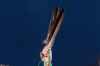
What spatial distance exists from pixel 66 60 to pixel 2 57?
0.48 meters

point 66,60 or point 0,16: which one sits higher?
point 0,16

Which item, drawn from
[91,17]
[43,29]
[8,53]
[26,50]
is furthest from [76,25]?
[8,53]

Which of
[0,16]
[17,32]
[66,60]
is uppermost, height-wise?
[0,16]

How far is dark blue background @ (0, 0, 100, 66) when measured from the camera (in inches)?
68.6

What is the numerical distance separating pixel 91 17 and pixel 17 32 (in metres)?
0.57

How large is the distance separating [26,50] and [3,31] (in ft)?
0.75

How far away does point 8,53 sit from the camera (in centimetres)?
176

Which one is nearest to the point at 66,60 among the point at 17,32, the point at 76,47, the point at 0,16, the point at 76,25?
the point at 76,47

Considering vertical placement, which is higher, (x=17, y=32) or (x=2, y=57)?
(x=17, y=32)

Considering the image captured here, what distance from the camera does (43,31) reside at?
1753 mm

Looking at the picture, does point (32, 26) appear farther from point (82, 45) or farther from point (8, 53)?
point (82, 45)

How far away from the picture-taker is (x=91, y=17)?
69.6 inches

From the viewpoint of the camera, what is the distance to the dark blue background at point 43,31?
5.72ft

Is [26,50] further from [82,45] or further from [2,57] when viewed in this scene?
[82,45]
